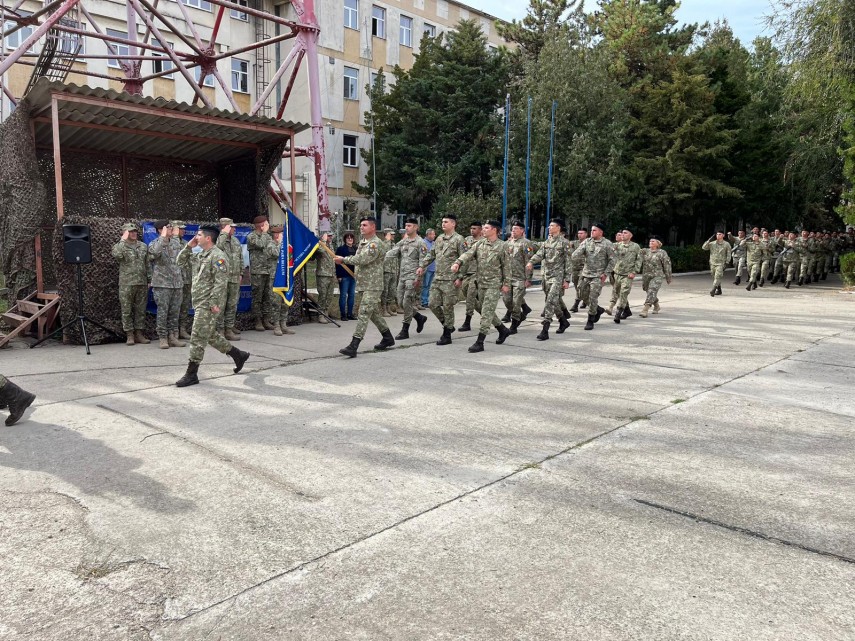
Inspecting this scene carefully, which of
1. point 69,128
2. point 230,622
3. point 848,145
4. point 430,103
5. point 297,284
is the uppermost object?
point 430,103

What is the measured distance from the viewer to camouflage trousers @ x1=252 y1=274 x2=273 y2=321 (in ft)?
38.1

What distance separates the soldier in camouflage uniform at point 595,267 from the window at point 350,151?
956 inches

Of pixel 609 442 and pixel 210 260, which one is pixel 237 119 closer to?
pixel 210 260

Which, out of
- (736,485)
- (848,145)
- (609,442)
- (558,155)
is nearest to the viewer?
(736,485)

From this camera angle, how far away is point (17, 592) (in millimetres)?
3201

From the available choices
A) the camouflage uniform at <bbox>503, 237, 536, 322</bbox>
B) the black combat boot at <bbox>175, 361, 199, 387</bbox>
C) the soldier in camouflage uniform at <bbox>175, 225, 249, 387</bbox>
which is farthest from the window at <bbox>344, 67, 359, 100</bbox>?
the black combat boot at <bbox>175, 361, 199, 387</bbox>

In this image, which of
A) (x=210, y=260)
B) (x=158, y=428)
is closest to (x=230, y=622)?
(x=158, y=428)

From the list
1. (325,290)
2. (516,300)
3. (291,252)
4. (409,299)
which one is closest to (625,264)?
(516,300)

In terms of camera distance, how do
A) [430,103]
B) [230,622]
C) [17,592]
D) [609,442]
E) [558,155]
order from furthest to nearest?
[430,103], [558,155], [609,442], [17,592], [230,622]

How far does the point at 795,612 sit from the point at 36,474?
4.69m

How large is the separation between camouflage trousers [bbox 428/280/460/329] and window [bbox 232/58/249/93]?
23.8m

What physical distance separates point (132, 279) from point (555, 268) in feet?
23.6

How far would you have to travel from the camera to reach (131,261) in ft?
Answer: 32.6

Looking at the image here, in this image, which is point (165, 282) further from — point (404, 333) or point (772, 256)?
point (772, 256)
